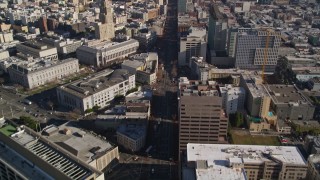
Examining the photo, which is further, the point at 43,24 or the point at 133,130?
the point at 43,24

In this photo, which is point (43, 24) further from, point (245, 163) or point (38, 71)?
point (245, 163)

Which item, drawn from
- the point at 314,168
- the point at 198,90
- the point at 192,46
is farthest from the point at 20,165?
the point at 192,46

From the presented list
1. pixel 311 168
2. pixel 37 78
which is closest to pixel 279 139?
pixel 311 168

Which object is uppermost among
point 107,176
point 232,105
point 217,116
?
point 217,116

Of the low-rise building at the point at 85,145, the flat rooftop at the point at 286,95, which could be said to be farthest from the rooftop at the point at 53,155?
the flat rooftop at the point at 286,95

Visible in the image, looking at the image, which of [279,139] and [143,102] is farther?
[143,102]

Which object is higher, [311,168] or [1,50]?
[1,50]

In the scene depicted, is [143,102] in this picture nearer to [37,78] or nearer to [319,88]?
[37,78]

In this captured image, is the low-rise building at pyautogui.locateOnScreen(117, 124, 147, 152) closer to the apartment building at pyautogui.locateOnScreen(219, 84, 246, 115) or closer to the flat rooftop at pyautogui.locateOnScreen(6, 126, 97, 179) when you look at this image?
the apartment building at pyautogui.locateOnScreen(219, 84, 246, 115)
